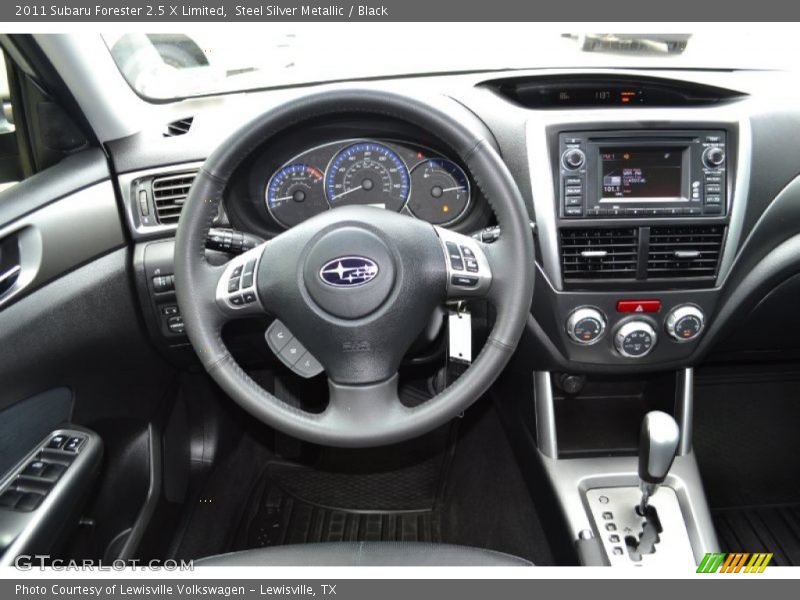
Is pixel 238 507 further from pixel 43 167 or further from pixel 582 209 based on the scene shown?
pixel 582 209

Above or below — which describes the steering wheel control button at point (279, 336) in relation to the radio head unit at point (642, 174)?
below

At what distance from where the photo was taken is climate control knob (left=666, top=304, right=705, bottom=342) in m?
1.66

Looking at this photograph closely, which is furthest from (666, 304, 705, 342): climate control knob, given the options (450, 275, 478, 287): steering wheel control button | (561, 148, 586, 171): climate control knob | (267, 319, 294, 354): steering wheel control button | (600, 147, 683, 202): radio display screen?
(267, 319, 294, 354): steering wheel control button

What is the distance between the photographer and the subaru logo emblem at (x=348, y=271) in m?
1.25

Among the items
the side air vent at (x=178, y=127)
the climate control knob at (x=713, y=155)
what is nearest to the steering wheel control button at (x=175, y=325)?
the side air vent at (x=178, y=127)

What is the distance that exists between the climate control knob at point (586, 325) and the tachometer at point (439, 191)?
371 mm

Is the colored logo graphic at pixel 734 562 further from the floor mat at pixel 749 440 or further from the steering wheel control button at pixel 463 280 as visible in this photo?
the steering wheel control button at pixel 463 280

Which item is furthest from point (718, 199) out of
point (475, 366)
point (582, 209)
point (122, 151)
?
point (122, 151)

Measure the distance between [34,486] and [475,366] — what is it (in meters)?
0.99

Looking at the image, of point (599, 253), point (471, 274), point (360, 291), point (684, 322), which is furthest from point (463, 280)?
point (684, 322)

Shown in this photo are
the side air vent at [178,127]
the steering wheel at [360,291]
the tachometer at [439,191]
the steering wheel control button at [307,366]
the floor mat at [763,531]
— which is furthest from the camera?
the floor mat at [763,531]

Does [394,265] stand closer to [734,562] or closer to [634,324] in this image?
[634,324]

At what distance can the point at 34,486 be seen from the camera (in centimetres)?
149

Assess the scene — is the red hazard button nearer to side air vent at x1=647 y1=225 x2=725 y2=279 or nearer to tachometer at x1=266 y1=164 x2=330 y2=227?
side air vent at x1=647 y1=225 x2=725 y2=279
